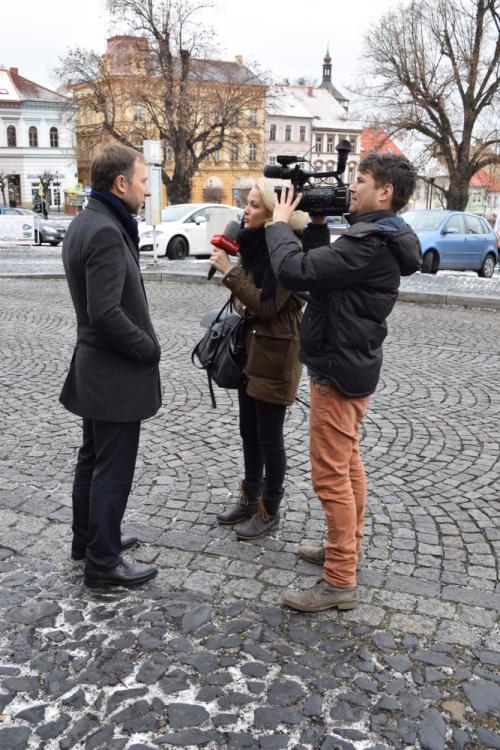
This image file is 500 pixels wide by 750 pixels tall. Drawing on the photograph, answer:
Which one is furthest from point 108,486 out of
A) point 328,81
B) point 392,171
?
point 328,81

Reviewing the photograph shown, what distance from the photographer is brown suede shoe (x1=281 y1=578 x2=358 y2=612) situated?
10.3 ft

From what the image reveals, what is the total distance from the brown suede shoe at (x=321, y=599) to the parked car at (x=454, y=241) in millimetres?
14223

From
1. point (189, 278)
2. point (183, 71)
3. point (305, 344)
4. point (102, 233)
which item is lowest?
point (189, 278)

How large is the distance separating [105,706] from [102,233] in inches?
69.4

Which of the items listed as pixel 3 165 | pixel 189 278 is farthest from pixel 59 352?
pixel 3 165

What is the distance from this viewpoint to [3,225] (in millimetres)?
21984

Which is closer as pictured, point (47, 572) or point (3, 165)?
point (47, 572)

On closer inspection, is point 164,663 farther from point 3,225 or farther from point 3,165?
point 3,165

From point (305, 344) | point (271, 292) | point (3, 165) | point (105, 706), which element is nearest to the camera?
point (105, 706)

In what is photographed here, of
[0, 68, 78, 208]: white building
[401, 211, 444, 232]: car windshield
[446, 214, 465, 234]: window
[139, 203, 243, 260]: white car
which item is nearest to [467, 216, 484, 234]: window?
[446, 214, 465, 234]: window

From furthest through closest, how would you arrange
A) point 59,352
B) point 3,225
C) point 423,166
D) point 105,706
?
1. point 423,166
2. point 3,225
3. point 59,352
4. point 105,706

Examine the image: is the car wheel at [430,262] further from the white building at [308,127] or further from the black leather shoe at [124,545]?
the white building at [308,127]

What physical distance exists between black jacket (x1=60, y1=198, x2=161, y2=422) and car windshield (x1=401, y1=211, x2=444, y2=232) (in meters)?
14.7

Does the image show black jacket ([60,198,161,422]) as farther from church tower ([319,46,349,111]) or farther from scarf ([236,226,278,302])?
church tower ([319,46,349,111])
